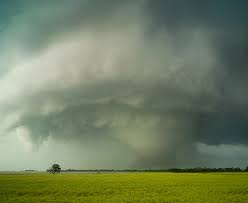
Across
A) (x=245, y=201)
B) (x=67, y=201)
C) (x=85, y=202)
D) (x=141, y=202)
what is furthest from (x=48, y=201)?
(x=245, y=201)

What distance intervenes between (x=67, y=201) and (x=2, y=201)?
629 centimetres

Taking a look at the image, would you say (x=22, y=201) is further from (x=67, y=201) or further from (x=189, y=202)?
(x=189, y=202)

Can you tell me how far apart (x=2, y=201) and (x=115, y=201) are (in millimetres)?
10927

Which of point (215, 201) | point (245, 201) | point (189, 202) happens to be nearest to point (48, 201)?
point (189, 202)

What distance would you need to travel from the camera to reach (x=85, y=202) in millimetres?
28891

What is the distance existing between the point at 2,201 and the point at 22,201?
1.85 m

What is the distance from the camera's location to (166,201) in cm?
2948

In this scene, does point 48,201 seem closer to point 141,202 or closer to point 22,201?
point 22,201

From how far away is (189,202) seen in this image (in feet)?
94.4

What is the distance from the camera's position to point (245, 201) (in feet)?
96.6

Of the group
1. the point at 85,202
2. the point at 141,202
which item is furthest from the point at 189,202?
the point at 85,202

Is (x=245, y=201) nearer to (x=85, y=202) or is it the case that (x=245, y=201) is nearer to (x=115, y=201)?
(x=115, y=201)

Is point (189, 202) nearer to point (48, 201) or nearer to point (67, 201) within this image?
point (67, 201)

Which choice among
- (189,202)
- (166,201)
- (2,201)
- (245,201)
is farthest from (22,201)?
(245,201)
